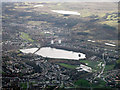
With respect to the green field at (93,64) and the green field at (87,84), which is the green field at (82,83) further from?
the green field at (93,64)

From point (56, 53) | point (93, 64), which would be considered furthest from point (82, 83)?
point (56, 53)

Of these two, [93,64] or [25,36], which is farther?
[25,36]

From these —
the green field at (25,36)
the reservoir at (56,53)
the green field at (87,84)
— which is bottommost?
the green field at (87,84)

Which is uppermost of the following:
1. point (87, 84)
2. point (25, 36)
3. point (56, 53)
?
point (25, 36)

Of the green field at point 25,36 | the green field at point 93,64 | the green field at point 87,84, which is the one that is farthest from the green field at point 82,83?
the green field at point 25,36

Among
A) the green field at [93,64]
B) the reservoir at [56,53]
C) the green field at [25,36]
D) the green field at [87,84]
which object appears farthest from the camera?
the green field at [25,36]

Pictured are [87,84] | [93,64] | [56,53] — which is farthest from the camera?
[56,53]

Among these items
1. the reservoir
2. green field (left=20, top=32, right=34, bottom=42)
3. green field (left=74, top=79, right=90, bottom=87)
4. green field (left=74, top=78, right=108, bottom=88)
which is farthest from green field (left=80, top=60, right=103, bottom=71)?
green field (left=20, top=32, right=34, bottom=42)

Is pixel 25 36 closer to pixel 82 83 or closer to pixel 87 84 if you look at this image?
pixel 82 83

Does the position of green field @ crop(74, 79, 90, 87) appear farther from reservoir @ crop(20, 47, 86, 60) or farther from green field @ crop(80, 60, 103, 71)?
reservoir @ crop(20, 47, 86, 60)

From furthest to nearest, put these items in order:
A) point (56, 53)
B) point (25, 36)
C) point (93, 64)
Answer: point (25, 36) < point (56, 53) < point (93, 64)
